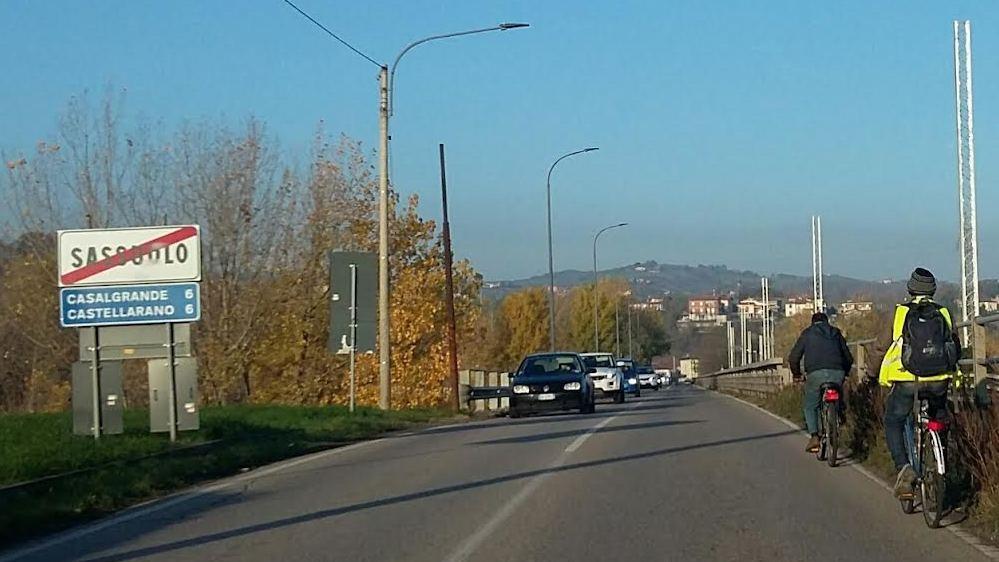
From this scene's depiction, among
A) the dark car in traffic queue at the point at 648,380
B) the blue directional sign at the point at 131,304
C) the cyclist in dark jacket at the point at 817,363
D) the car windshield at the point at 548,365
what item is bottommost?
the dark car in traffic queue at the point at 648,380

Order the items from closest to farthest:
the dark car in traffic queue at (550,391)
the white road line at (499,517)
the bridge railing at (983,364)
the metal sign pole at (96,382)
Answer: the white road line at (499,517)
the bridge railing at (983,364)
the metal sign pole at (96,382)
the dark car in traffic queue at (550,391)

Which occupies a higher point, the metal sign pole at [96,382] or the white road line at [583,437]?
the metal sign pole at [96,382]

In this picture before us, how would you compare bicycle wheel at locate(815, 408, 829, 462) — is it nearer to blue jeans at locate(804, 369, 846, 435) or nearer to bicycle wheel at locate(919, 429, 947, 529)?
blue jeans at locate(804, 369, 846, 435)

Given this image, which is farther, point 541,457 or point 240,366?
point 240,366

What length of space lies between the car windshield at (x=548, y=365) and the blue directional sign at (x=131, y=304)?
1407 centimetres

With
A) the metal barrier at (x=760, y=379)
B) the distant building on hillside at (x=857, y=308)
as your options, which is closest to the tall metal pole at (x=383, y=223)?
the metal barrier at (x=760, y=379)

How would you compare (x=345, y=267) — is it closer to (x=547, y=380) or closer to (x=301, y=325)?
(x=547, y=380)

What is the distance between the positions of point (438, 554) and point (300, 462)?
8.30 metres

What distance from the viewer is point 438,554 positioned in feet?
30.5

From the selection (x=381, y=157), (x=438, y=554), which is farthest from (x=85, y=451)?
(x=381, y=157)

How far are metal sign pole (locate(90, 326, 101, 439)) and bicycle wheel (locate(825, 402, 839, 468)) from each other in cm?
927

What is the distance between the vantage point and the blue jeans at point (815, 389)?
1571cm

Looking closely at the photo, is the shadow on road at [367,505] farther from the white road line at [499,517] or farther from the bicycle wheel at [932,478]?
the bicycle wheel at [932,478]

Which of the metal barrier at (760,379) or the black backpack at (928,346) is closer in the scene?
the black backpack at (928,346)
